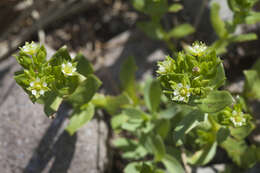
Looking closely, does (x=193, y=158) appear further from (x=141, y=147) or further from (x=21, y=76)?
(x=21, y=76)

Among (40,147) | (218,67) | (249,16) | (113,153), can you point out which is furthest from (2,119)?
(249,16)

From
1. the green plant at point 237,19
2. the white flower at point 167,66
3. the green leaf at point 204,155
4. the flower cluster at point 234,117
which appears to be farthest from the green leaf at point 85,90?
the green plant at point 237,19

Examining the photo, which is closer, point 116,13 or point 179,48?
point 179,48

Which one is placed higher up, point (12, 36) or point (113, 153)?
point (12, 36)

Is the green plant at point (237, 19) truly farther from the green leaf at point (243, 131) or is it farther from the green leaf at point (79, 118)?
the green leaf at point (79, 118)

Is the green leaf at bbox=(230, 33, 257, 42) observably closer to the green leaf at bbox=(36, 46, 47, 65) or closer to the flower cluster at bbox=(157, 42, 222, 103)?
the flower cluster at bbox=(157, 42, 222, 103)

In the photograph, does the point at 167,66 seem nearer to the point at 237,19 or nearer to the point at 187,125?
the point at 187,125
